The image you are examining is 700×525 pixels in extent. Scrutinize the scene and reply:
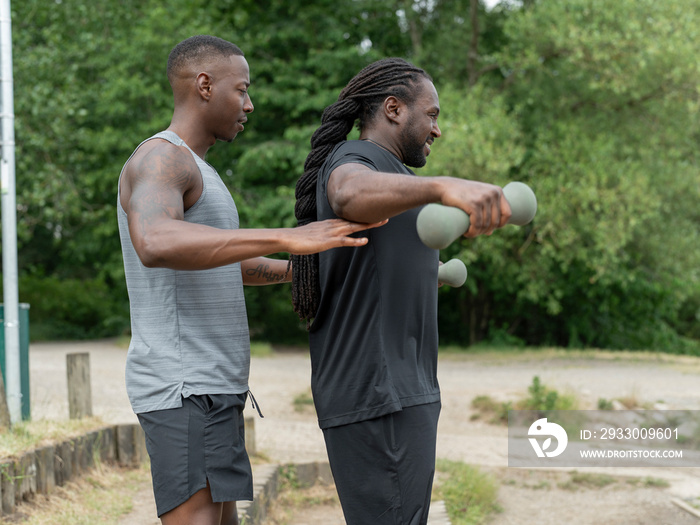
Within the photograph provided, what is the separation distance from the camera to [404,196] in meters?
1.55

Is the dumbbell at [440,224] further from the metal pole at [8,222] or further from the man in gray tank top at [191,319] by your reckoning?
the metal pole at [8,222]

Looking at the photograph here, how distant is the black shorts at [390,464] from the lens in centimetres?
182

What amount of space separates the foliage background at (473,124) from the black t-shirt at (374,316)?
927cm

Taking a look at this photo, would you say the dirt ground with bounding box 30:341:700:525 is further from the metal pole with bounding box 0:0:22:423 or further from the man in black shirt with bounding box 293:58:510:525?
the man in black shirt with bounding box 293:58:510:525

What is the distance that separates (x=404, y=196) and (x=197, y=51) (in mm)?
871

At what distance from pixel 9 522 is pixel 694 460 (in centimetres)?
574

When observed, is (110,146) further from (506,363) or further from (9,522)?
(9,522)

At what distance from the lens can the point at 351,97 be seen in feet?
6.59

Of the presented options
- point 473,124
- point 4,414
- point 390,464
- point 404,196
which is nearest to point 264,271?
point 390,464

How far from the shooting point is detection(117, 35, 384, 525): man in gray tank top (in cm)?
187

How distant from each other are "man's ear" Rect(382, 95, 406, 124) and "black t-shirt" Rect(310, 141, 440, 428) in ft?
0.40

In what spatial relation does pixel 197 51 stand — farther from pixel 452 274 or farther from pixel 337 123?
pixel 452 274

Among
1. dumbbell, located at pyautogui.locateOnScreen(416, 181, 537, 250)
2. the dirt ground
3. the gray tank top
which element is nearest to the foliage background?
the dirt ground

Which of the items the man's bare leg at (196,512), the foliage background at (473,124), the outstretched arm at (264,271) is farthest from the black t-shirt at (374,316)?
the foliage background at (473,124)
